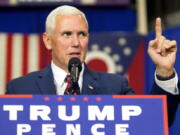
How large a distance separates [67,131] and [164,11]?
3.83 m

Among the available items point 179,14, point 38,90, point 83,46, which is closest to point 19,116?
point 38,90

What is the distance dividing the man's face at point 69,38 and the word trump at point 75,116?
1.39 ft

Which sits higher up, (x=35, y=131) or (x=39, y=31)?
(x=39, y=31)

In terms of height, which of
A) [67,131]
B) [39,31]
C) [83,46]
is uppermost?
[39,31]

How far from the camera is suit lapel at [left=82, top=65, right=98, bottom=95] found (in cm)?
157

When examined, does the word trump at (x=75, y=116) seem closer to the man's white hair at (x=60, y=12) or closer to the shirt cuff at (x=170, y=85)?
the shirt cuff at (x=170, y=85)

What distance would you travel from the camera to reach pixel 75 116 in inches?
48.2

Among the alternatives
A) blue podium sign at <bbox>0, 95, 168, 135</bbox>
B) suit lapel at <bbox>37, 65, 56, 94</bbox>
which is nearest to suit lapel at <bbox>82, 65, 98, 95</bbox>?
suit lapel at <bbox>37, 65, 56, 94</bbox>

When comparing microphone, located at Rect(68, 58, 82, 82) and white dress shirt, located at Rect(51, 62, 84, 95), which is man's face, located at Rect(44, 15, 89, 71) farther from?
microphone, located at Rect(68, 58, 82, 82)

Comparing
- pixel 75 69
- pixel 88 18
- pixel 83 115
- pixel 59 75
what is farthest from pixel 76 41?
pixel 88 18

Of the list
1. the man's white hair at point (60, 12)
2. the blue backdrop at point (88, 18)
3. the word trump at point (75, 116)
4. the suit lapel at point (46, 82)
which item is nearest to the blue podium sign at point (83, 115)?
the word trump at point (75, 116)

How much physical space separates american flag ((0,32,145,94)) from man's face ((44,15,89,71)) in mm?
2031

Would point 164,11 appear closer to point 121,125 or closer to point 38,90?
point 38,90

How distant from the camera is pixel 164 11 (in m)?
4.88
